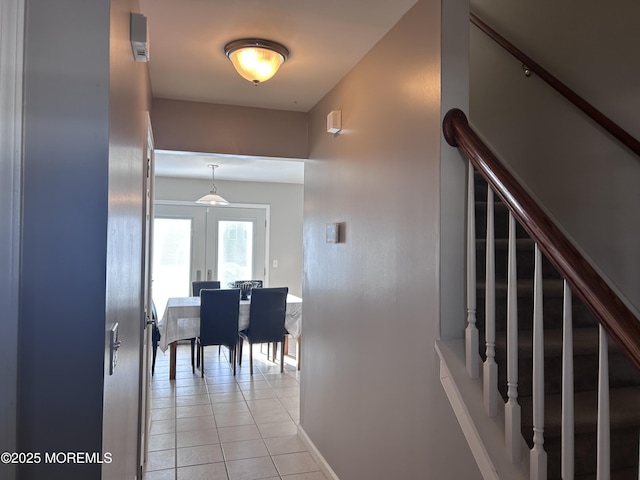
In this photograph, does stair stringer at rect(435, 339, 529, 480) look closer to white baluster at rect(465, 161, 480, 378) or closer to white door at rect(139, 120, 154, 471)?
white baluster at rect(465, 161, 480, 378)

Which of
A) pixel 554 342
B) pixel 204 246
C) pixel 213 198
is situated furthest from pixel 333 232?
pixel 204 246

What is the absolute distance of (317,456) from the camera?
2.77 m

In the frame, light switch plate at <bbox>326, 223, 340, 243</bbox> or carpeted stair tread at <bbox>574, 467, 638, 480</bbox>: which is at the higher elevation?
light switch plate at <bbox>326, 223, 340, 243</bbox>

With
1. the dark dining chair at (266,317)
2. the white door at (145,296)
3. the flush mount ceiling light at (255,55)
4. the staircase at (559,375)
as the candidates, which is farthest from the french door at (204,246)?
the staircase at (559,375)

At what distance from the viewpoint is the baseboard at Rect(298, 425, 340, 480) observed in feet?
8.29

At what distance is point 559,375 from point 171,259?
5785 mm

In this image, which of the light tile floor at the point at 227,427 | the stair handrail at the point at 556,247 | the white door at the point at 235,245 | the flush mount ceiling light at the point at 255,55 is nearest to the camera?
the stair handrail at the point at 556,247

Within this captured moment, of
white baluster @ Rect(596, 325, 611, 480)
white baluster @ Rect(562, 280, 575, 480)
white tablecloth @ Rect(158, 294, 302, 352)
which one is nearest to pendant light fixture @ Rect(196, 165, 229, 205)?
white tablecloth @ Rect(158, 294, 302, 352)

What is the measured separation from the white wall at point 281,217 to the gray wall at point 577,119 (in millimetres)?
4632

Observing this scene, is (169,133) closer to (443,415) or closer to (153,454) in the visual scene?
(153,454)

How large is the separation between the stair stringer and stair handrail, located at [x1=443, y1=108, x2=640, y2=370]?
0.51m

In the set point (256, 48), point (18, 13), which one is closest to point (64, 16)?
point (18, 13)

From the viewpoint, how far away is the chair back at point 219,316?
4535mm

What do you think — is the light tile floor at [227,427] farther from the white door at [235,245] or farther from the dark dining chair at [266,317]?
the white door at [235,245]
